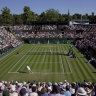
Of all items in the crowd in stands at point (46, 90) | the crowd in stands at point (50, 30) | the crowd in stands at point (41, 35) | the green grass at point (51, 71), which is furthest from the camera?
the crowd in stands at point (50, 30)

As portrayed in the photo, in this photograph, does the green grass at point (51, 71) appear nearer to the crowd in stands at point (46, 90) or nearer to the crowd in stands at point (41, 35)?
the crowd in stands at point (46, 90)

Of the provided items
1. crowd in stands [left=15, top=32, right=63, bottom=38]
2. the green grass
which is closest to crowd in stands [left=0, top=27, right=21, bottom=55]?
crowd in stands [left=15, top=32, right=63, bottom=38]

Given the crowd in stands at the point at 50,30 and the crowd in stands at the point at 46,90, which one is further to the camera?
the crowd in stands at the point at 50,30

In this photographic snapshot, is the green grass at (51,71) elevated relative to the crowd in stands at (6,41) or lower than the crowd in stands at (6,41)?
lower

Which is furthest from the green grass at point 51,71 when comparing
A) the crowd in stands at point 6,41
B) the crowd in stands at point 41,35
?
the crowd in stands at point 41,35

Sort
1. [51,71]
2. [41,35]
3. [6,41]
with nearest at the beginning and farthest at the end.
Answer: [51,71]
[6,41]
[41,35]

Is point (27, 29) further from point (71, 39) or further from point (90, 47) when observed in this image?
point (90, 47)

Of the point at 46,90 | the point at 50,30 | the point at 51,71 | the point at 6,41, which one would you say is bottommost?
the point at 51,71

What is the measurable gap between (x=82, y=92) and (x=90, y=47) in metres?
33.1

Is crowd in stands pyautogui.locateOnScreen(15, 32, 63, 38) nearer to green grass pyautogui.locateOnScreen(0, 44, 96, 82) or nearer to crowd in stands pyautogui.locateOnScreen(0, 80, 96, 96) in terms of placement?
green grass pyautogui.locateOnScreen(0, 44, 96, 82)

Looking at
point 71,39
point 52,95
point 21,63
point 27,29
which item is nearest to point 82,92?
point 52,95

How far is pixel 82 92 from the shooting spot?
24.2ft

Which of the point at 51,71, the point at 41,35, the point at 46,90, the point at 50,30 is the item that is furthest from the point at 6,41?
the point at 46,90

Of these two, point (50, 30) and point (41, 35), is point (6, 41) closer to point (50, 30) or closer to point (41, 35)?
point (41, 35)
